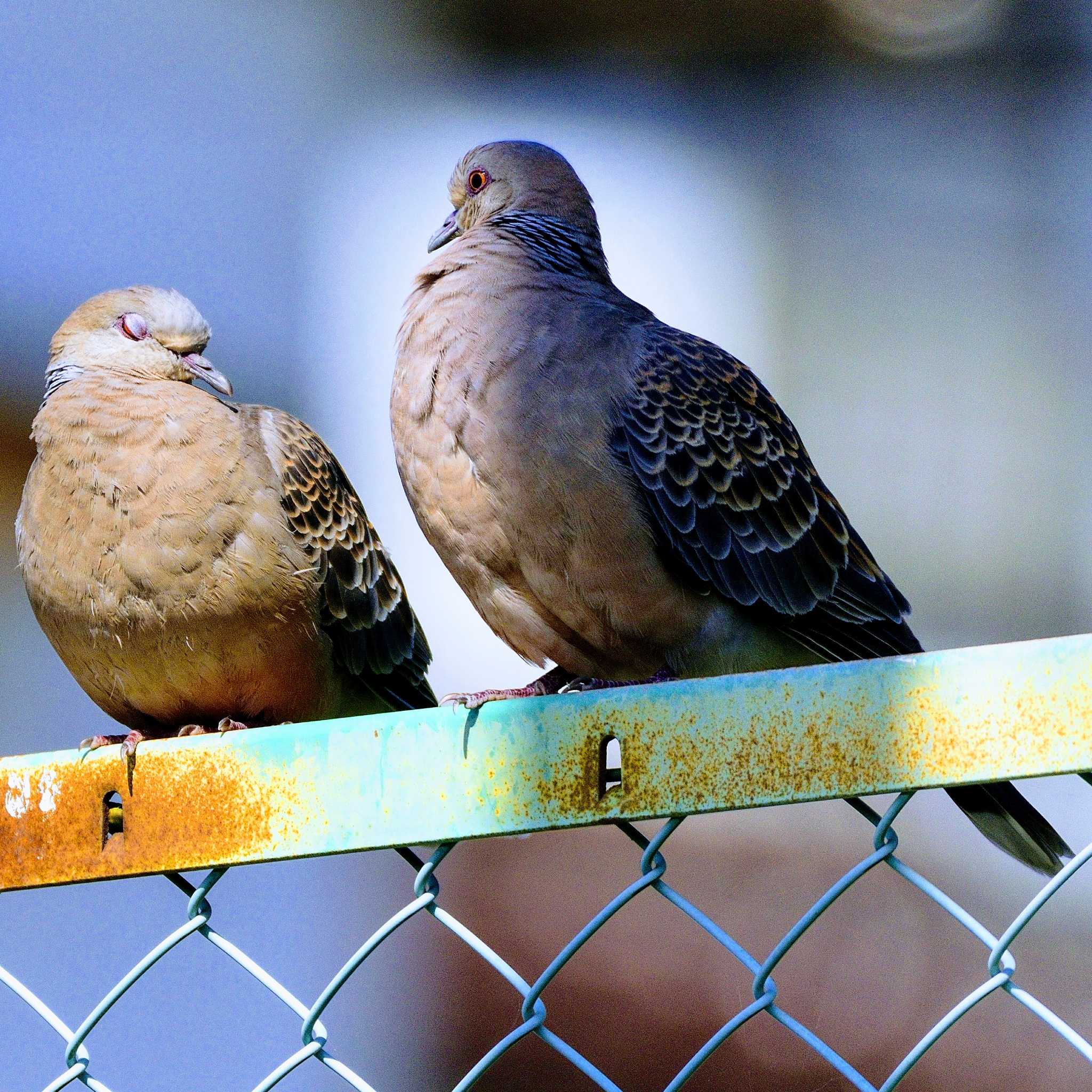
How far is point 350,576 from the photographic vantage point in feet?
10.8

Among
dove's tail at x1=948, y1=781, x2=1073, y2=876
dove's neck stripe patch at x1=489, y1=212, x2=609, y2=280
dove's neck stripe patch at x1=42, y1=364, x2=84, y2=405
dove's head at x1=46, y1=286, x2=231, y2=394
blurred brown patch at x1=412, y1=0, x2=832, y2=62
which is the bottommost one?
dove's tail at x1=948, y1=781, x2=1073, y2=876

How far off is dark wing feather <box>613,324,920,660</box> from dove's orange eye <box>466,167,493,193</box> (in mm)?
648

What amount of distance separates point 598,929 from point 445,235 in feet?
7.39

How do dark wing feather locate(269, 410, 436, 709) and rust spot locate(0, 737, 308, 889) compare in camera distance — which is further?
dark wing feather locate(269, 410, 436, 709)

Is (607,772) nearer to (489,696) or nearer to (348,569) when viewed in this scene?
(489,696)

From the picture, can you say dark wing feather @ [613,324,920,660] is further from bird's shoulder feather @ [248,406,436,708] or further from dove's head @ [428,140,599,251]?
bird's shoulder feather @ [248,406,436,708]

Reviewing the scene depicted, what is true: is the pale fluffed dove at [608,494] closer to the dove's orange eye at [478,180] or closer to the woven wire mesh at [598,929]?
the dove's orange eye at [478,180]

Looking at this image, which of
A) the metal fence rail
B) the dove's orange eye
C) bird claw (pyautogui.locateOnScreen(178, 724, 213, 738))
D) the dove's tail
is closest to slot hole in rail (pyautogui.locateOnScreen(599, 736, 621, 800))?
the metal fence rail

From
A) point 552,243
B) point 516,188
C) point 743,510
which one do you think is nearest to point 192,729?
point 743,510

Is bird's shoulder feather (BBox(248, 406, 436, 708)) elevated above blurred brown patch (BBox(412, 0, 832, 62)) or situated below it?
below

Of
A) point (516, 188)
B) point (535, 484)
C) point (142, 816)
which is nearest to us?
point (142, 816)

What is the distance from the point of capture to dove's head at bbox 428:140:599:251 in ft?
11.5

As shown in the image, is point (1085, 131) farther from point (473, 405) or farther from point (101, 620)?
point (101, 620)

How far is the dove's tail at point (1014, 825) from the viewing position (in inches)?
88.4
